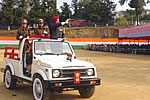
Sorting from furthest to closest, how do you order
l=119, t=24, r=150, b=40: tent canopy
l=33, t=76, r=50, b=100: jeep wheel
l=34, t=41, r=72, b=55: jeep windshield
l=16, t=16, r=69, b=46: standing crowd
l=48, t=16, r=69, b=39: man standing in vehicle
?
l=119, t=24, r=150, b=40: tent canopy → l=16, t=16, r=69, b=46: standing crowd → l=48, t=16, r=69, b=39: man standing in vehicle → l=34, t=41, r=72, b=55: jeep windshield → l=33, t=76, r=50, b=100: jeep wheel

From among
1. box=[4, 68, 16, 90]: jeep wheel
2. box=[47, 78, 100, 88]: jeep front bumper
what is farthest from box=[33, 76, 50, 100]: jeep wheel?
box=[4, 68, 16, 90]: jeep wheel

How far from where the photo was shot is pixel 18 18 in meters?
75.8

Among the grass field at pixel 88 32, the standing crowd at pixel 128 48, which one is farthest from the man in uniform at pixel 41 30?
the grass field at pixel 88 32

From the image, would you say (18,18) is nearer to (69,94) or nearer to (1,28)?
(1,28)

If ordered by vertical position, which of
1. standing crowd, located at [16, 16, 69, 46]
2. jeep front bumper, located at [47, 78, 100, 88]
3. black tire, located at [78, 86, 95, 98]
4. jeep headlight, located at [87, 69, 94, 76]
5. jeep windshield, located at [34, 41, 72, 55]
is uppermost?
standing crowd, located at [16, 16, 69, 46]

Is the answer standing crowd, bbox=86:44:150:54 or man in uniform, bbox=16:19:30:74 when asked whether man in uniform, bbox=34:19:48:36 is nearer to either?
man in uniform, bbox=16:19:30:74

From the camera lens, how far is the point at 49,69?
20.1ft

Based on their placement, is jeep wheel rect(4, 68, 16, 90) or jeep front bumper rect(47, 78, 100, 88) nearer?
jeep front bumper rect(47, 78, 100, 88)

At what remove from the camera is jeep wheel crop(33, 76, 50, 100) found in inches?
243

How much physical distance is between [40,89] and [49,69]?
0.68 m

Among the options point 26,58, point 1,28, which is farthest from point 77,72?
point 1,28

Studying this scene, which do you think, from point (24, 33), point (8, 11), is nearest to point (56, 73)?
point (24, 33)

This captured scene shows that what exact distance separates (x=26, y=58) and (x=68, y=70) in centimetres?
198

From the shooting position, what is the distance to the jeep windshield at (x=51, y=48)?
7.36 meters
